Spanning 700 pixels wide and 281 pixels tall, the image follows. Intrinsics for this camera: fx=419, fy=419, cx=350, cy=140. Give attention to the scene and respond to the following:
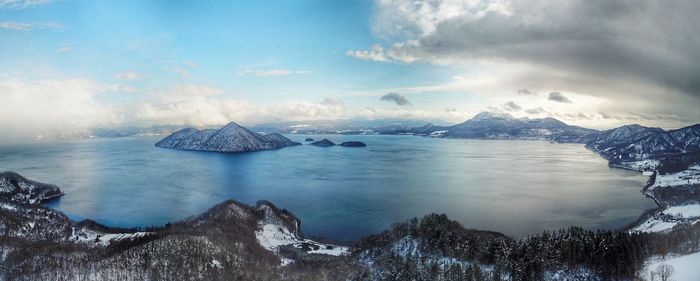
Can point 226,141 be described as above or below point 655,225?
above

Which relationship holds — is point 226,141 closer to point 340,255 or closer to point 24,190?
point 24,190

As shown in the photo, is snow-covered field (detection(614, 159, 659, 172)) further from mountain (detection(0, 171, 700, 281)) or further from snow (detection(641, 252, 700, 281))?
snow (detection(641, 252, 700, 281))

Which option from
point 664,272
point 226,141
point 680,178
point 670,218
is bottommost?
point 670,218

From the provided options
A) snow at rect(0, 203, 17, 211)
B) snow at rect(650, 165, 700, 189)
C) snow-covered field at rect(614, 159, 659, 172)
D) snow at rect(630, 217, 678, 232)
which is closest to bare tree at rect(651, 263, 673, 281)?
snow at rect(630, 217, 678, 232)

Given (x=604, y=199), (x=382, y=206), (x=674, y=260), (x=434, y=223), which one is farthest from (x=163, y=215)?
(x=604, y=199)

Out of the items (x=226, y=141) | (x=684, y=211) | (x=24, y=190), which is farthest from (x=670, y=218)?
(x=226, y=141)

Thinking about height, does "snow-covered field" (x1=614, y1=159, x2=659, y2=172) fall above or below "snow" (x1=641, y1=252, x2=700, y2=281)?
above
